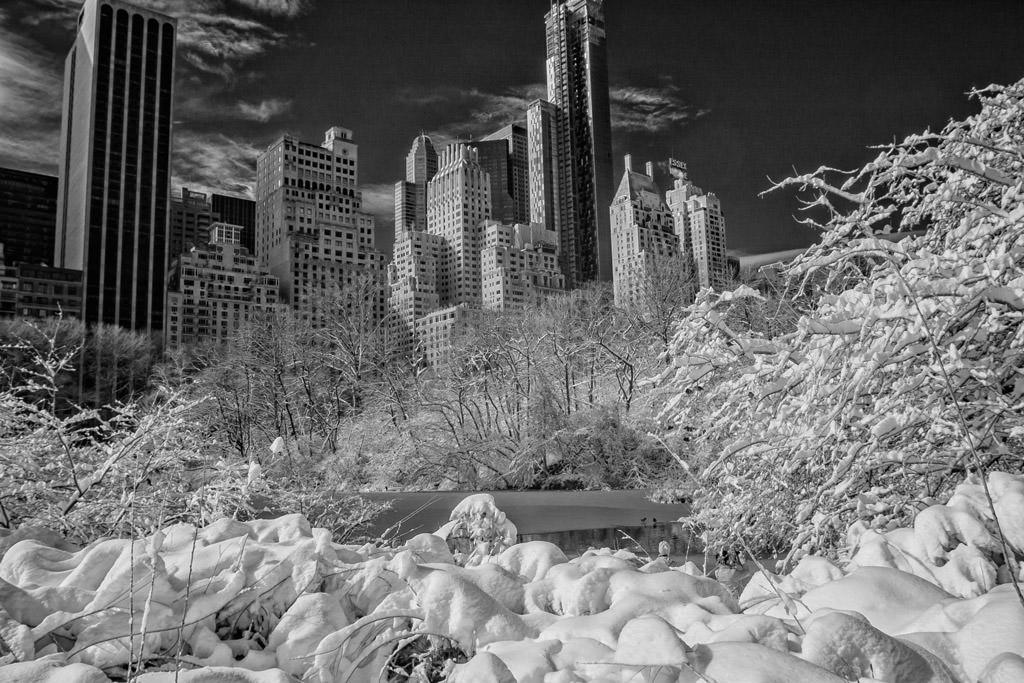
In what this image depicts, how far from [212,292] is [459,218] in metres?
39.4

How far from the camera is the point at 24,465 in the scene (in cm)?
420

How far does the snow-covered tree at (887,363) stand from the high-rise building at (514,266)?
67723mm

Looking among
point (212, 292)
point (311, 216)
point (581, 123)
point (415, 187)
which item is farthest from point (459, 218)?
point (415, 187)

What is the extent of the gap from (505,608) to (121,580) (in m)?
1.30

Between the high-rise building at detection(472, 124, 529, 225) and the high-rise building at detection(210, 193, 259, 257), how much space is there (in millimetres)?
45062

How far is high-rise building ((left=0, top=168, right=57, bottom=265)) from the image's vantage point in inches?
3492

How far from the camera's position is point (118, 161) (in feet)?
232

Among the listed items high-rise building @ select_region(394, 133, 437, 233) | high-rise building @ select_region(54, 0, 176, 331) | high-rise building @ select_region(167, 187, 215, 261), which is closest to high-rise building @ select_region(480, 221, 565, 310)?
high-rise building @ select_region(54, 0, 176, 331)

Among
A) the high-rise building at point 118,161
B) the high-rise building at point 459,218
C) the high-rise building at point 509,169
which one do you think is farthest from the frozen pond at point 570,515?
Result: the high-rise building at point 509,169

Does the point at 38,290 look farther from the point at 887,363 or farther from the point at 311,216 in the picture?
the point at 887,363

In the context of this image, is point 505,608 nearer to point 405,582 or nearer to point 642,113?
point 405,582

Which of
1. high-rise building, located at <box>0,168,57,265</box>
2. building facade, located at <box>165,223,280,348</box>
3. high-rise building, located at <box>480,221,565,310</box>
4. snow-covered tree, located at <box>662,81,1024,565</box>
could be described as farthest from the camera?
high-rise building, located at <box>0,168,57,265</box>

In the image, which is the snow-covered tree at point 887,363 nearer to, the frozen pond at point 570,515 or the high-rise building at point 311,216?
the frozen pond at point 570,515

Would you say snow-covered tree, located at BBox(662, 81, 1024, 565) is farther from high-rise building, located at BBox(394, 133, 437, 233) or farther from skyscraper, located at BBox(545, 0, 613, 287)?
high-rise building, located at BBox(394, 133, 437, 233)
